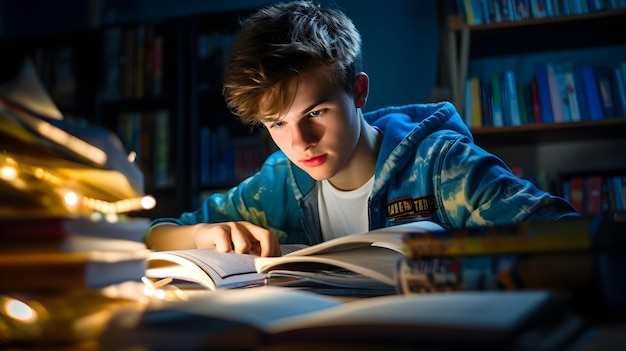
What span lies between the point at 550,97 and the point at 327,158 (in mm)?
1314

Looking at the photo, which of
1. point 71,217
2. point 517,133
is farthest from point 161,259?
point 517,133

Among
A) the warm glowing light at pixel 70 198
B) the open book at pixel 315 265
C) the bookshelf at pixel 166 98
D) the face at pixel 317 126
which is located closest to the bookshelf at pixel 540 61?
the bookshelf at pixel 166 98

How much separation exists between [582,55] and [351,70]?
5.01 ft

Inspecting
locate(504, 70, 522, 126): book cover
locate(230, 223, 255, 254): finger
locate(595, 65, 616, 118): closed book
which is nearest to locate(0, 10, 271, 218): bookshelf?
locate(504, 70, 522, 126): book cover

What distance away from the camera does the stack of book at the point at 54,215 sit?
0.34m

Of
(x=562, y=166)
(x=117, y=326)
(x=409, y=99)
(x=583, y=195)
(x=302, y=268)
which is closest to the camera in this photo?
(x=117, y=326)

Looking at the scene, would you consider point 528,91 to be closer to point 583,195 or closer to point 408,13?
point 583,195

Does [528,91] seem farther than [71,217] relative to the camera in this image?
Yes

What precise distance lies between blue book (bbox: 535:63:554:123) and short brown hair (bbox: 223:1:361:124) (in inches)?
43.0

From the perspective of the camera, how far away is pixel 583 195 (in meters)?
2.06

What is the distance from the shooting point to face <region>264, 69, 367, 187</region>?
3.54ft

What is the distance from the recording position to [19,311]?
342 mm

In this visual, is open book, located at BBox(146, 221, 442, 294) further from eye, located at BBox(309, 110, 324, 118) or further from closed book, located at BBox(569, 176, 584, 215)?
closed book, located at BBox(569, 176, 584, 215)

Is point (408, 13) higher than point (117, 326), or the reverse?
point (408, 13)
